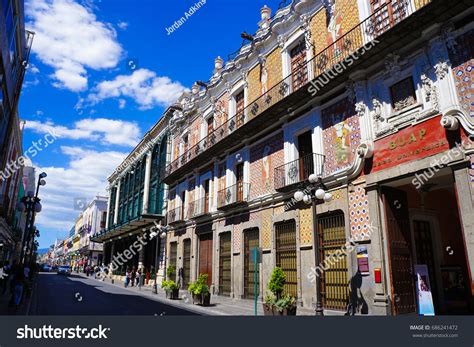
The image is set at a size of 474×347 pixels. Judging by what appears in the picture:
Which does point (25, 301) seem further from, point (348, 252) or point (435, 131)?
point (435, 131)

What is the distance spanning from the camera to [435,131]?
8.65m

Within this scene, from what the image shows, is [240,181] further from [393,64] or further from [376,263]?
[393,64]

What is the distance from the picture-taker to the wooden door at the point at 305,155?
12.8 metres

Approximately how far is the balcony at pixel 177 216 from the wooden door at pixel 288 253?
30.9 ft

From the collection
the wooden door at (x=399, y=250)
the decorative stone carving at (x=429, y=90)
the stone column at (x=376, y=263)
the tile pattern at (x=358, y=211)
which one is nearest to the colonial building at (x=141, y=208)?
the tile pattern at (x=358, y=211)

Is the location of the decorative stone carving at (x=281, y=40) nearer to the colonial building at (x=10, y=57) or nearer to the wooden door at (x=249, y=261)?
the wooden door at (x=249, y=261)

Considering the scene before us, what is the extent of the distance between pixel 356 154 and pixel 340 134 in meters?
1.17

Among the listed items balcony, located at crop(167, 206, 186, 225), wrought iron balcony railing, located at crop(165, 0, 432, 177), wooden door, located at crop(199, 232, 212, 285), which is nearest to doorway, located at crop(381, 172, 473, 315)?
wrought iron balcony railing, located at crop(165, 0, 432, 177)

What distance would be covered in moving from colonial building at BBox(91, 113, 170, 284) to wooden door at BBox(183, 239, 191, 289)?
1.73m

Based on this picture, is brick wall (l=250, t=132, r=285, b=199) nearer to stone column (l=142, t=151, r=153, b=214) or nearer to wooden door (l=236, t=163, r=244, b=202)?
wooden door (l=236, t=163, r=244, b=202)

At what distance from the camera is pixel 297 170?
13.1 meters

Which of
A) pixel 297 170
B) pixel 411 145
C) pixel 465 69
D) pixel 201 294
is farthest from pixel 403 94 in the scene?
pixel 201 294

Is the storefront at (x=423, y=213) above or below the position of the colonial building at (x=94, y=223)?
below

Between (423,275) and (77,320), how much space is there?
8345 mm
